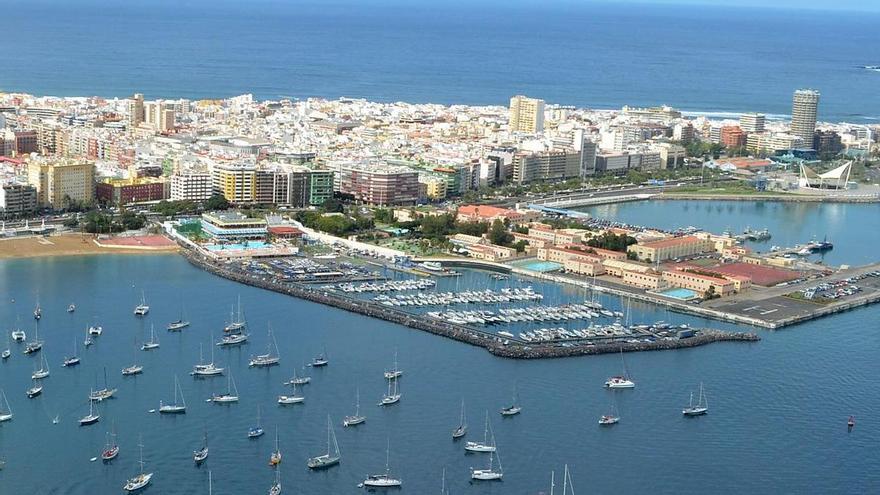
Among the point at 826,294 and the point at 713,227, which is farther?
the point at 713,227

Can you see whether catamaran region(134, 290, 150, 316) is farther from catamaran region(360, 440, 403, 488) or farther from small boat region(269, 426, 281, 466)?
catamaran region(360, 440, 403, 488)

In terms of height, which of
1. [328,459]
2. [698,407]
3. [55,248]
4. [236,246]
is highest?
[236,246]

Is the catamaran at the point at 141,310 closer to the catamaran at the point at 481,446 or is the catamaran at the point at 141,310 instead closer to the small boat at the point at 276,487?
the small boat at the point at 276,487

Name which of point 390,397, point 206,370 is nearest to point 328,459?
point 390,397

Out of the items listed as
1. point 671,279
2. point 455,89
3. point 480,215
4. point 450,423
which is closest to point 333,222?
point 480,215

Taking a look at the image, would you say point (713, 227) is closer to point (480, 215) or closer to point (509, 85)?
point (480, 215)

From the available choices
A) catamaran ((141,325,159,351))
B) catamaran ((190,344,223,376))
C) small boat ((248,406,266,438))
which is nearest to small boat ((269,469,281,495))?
small boat ((248,406,266,438))

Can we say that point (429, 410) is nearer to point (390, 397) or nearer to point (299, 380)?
point (390, 397)
